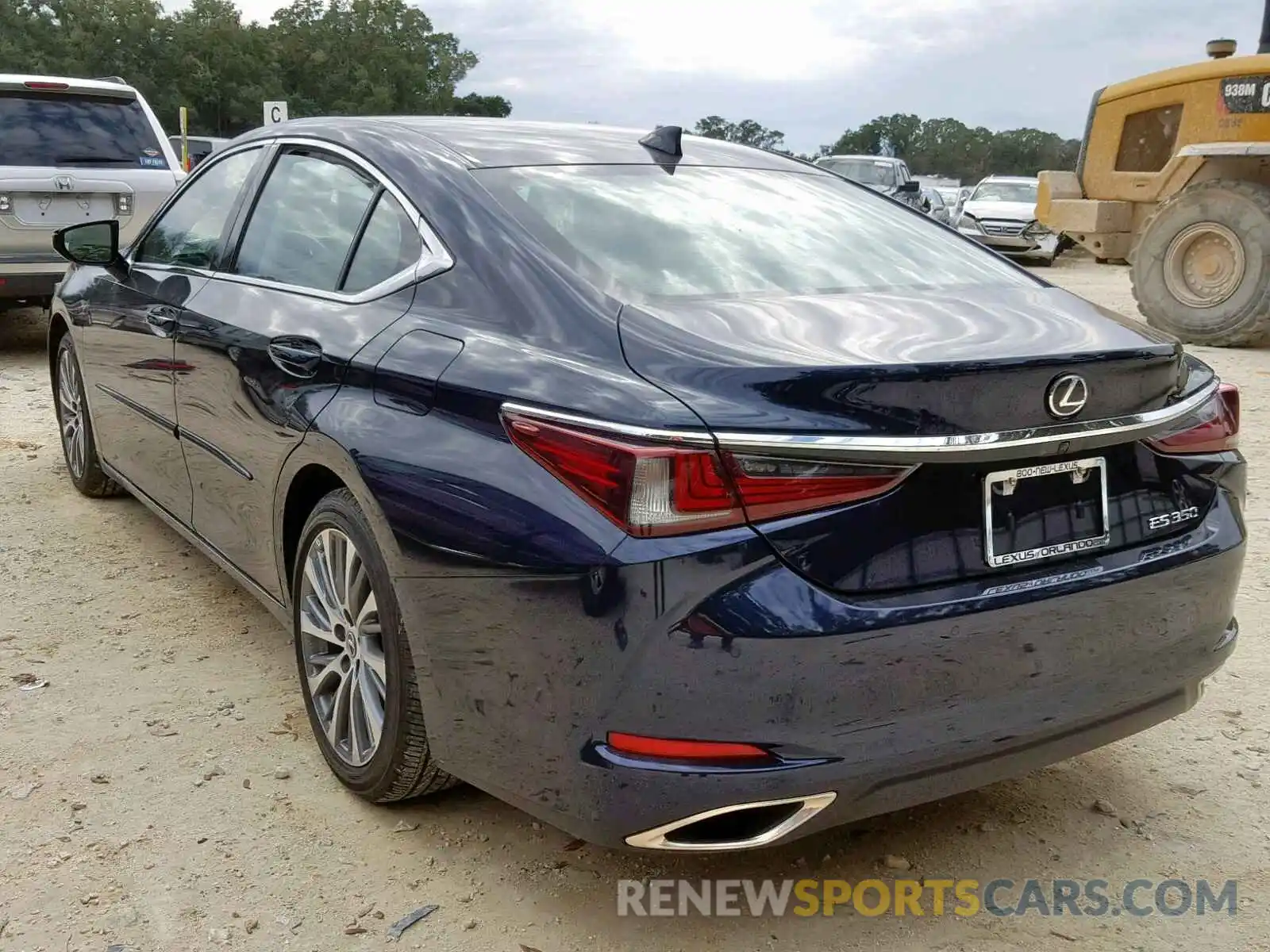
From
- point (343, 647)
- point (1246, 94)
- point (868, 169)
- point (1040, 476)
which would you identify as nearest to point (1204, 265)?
point (1246, 94)

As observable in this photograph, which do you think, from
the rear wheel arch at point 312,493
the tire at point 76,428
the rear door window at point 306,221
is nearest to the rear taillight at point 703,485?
the rear wheel arch at point 312,493

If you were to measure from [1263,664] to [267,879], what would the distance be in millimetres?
2994

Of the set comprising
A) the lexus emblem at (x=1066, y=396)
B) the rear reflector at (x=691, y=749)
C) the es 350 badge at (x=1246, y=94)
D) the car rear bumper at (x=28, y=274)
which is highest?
the es 350 badge at (x=1246, y=94)

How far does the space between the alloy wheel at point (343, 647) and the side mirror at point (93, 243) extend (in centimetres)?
216

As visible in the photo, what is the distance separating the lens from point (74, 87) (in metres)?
8.52

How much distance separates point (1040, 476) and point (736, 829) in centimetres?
85

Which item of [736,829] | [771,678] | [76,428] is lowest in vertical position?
[736,829]

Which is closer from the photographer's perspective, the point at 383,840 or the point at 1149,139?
the point at 383,840

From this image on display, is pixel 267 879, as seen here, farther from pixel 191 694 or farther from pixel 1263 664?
pixel 1263 664

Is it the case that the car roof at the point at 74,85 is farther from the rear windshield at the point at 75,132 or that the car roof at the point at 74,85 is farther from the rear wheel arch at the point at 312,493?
the rear wheel arch at the point at 312,493

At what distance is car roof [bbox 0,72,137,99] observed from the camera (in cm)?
831

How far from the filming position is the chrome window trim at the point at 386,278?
8.91ft

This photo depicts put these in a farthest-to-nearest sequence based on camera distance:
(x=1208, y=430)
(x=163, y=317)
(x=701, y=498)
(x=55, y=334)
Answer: (x=55, y=334), (x=163, y=317), (x=1208, y=430), (x=701, y=498)

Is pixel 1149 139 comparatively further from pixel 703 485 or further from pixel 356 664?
pixel 703 485
